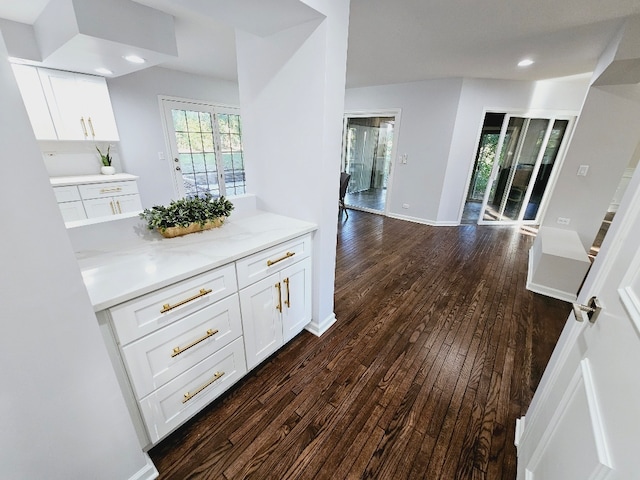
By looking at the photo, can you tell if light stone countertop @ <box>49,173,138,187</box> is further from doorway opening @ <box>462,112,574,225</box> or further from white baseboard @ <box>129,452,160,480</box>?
doorway opening @ <box>462,112,574,225</box>

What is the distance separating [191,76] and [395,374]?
4.95m

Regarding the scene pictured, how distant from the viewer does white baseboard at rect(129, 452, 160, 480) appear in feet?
3.67

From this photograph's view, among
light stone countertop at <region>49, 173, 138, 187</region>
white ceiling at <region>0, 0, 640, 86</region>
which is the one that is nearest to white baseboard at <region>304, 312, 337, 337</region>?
white ceiling at <region>0, 0, 640, 86</region>

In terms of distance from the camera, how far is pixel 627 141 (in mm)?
2838

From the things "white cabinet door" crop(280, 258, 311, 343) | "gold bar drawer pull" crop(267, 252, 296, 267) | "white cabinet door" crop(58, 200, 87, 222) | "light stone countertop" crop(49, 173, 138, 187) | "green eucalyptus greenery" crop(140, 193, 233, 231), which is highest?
"green eucalyptus greenery" crop(140, 193, 233, 231)

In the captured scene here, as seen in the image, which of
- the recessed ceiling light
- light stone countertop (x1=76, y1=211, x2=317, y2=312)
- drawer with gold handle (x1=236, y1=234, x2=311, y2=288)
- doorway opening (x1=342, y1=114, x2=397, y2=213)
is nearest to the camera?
light stone countertop (x1=76, y1=211, x2=317, y2=312)

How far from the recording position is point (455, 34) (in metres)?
2.43

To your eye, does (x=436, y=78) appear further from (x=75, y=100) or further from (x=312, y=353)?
(x=75, y=100)

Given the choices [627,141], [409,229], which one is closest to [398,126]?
[409,229]

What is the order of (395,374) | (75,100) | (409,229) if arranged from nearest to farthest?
(395,374) < (75,100) < (409,229)

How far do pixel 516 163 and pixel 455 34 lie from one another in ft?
10.6

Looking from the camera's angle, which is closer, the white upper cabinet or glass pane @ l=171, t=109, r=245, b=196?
the white upper cabinet

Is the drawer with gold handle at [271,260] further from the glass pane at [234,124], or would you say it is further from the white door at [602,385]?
the glass pane at [234,124]

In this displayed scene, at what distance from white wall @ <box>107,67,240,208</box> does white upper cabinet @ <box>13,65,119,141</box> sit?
218mm
